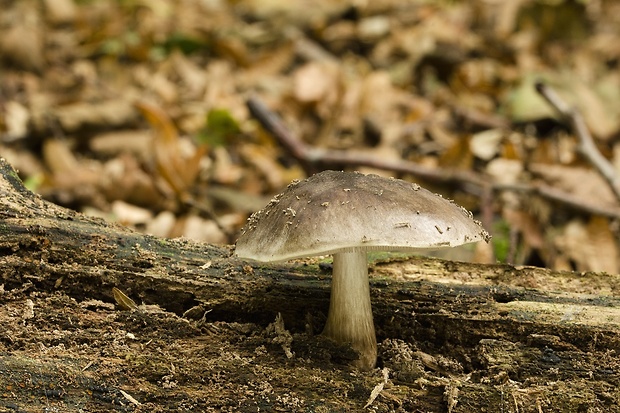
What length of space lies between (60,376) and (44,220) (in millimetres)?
685

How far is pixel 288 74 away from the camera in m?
7.19

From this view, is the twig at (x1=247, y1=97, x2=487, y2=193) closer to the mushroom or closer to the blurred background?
the blurred background

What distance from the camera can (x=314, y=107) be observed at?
232 inches

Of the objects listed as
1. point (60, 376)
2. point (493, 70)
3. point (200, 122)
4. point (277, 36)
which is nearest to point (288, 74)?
point (277, 36)

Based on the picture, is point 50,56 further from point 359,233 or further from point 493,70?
point 359,233

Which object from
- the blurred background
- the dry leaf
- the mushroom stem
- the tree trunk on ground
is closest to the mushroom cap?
the mushroom stem

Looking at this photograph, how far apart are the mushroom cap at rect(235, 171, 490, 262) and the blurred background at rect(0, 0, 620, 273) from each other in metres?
1.49

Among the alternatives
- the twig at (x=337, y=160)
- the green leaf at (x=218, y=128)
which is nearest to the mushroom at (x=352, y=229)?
the twig at (x=337, y=160)

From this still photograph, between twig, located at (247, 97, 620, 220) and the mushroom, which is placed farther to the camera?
twig, located at (247, 97, 620, 220)

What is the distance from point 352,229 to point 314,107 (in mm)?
4263

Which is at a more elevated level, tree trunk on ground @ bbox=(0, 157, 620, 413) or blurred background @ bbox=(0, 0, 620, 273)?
blurred background @ bbox=(0, 0, 620, 273)

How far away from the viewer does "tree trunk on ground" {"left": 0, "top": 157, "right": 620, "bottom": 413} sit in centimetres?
202

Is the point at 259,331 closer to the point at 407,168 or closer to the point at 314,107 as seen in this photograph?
the point at 407,168

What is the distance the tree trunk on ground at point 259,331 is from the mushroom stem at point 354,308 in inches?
2.1
